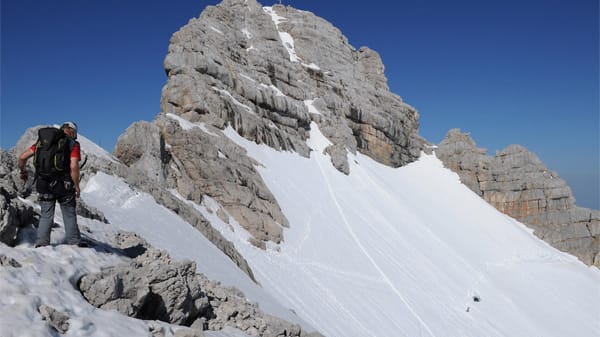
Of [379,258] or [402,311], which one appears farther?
[379,258]

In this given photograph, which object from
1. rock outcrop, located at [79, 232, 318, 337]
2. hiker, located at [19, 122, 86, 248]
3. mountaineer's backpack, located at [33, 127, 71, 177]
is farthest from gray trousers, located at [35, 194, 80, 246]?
rock outcrop, located at [79, 232, 318, 337]

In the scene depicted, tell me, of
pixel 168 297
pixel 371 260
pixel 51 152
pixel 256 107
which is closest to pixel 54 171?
pixel 51 152

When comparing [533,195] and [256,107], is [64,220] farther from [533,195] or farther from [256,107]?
[533,195]

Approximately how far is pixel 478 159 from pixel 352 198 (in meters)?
34.2

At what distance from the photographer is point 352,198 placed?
38.6 metres

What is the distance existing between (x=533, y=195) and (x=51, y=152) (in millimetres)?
64242

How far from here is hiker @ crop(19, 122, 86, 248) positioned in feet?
24.3

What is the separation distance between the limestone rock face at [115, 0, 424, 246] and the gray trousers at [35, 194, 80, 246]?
1121 centimetres

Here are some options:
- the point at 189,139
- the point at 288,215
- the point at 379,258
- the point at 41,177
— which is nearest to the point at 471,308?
the point at 379,258

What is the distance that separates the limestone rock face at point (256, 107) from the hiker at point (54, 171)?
1151cm

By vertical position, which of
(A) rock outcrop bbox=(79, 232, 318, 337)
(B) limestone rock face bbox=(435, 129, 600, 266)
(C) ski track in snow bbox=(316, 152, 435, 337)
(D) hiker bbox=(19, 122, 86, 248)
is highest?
(B) limestone rock face bbox=(435, 129, 600, 266)

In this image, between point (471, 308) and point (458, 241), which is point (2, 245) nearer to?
point (471, 308)

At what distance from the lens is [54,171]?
752cm

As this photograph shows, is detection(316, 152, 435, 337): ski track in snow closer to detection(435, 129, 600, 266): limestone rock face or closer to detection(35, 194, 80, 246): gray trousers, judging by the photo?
detection(35, 194, 80, 246): gray trousers
